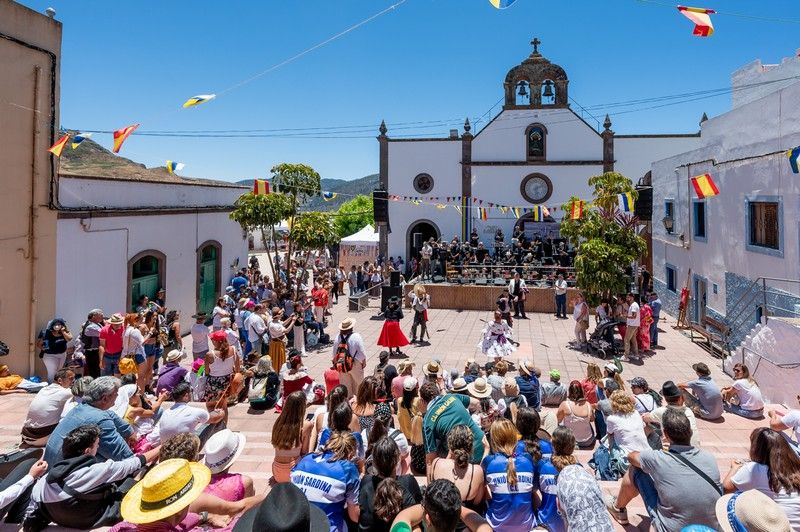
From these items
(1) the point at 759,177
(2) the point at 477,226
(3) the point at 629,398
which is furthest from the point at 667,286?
(3) the point at 629,398

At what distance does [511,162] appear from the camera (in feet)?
87.9

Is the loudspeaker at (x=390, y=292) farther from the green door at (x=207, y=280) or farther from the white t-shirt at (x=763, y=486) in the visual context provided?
the white t-shirt at (x=763, y=486)

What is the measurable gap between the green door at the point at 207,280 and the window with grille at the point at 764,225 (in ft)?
50.0

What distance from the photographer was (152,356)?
9.00 m

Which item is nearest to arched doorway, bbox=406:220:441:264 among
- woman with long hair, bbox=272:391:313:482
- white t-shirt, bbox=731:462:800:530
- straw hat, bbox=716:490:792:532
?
woman with long hair, bbox=272:391:313:482

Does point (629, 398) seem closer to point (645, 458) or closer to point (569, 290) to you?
point (645, 458)

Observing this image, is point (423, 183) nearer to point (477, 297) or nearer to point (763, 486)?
point (477, 297)

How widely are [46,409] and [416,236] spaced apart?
23.6m

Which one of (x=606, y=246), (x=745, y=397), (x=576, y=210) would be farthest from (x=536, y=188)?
(x=745, y=397)

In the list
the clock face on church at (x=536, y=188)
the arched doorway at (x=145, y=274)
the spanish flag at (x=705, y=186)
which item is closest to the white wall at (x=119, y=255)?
the arched doorway at (x=145, y=274)

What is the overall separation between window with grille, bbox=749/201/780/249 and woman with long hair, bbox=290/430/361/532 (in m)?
11.3

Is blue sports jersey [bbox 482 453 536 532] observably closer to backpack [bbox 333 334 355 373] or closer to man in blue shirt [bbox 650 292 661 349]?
backpack [bbox 333 334 355 373]

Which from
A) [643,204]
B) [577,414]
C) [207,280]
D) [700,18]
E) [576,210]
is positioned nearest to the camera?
[577,414]

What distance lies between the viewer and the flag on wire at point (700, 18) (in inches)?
267
